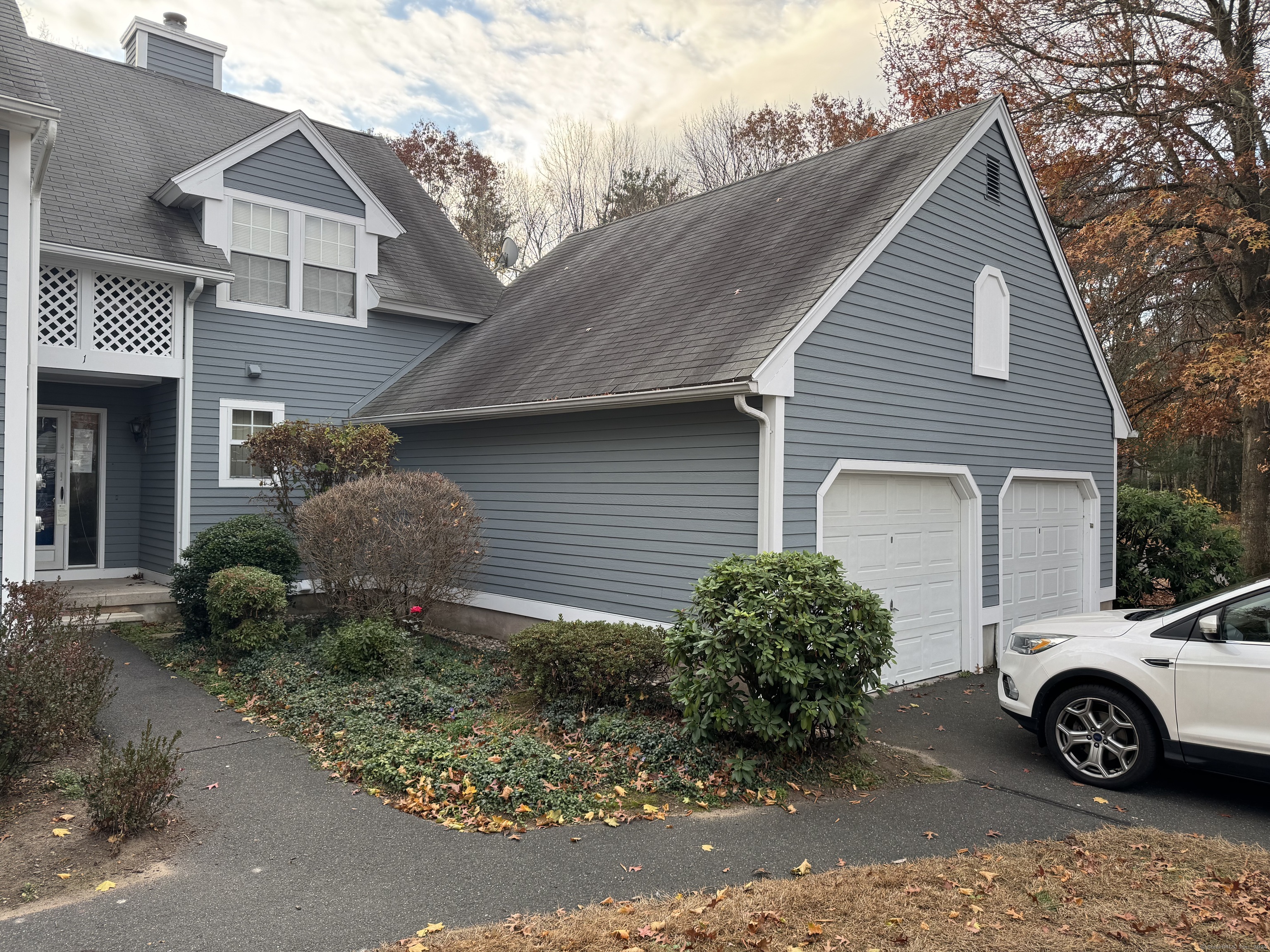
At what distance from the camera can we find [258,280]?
12.0m

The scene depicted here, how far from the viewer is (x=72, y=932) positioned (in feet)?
12.3

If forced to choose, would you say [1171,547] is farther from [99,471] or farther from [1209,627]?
[99,471]

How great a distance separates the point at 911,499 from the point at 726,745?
4314 millimetres

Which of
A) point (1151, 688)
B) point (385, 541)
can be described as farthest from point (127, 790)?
point (1151, 688)

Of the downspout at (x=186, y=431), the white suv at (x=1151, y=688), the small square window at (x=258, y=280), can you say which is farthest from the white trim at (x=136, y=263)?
the white suv at (x=1151, y=688)

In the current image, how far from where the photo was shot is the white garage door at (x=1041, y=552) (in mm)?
10594

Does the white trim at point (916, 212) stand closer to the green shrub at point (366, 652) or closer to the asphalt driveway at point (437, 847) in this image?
the asphalt driveway at point (437, 847)

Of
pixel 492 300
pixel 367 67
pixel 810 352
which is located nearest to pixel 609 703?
pixel 810 352

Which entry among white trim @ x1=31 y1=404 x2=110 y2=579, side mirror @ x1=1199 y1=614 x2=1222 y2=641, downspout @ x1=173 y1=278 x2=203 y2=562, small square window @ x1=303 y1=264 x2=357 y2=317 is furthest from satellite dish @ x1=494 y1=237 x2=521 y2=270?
side mirror @ x1=1199 y1=614 x2=1222 y2=641

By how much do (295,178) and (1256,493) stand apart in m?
18.2

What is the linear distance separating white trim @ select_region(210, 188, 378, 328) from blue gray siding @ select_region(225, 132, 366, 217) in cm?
10

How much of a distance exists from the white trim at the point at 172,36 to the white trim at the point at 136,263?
6299 mm

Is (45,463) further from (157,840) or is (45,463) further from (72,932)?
(72,932)

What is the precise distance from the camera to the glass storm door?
11.8m
